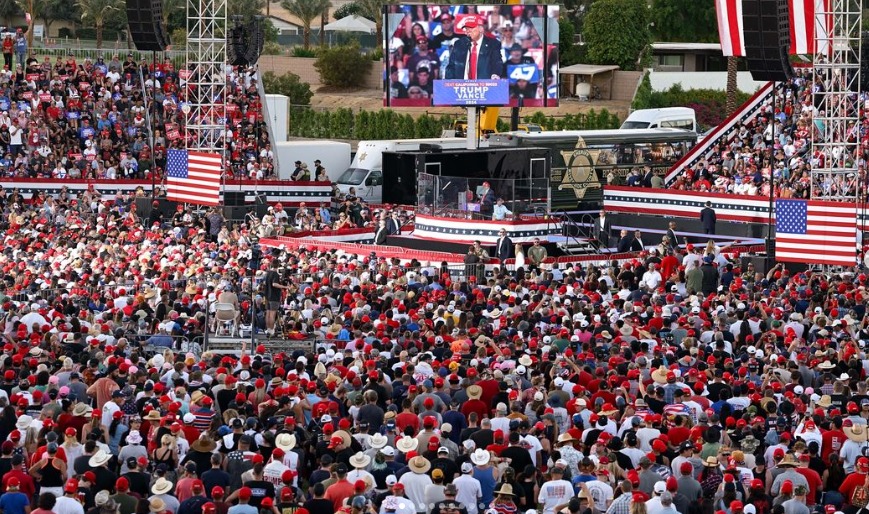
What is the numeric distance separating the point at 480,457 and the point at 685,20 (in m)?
65.2

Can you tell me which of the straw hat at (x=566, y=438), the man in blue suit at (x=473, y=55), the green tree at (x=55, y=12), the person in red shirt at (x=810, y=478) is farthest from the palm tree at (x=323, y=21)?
the person in red shirt at (x=810, y=478)

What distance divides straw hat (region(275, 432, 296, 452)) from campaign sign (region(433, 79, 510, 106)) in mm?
31010

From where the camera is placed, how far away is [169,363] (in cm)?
1872

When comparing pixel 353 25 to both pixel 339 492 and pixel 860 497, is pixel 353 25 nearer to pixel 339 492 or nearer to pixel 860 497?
pixel 860 497

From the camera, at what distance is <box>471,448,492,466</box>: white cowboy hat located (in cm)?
1488

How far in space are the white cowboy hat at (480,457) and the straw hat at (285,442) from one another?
1.69 metres

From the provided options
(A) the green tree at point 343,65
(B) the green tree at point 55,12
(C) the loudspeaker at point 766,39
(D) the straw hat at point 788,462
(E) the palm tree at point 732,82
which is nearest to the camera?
(D) the straw hat at point 788,462

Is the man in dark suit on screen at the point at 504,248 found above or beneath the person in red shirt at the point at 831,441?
above

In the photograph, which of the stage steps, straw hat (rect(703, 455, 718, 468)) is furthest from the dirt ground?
straw hat (rect(703, 455, 718, 468))

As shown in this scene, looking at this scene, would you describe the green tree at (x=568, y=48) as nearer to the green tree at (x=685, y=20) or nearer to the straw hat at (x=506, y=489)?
the green tree at (x=685, y=20)

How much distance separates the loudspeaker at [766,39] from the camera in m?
33.2

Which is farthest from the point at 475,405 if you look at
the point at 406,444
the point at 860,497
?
the point at 860,497

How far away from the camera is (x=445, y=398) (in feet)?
57.3

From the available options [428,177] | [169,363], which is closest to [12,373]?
[169,363]
